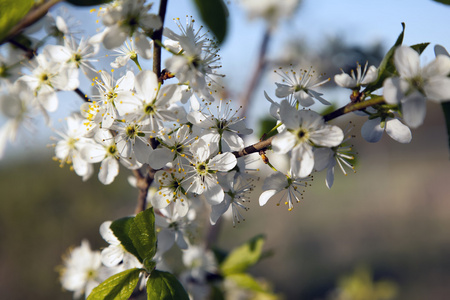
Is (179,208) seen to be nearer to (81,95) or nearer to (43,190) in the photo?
(81,95)

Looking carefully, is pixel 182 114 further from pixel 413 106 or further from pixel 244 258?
pixel 244 258

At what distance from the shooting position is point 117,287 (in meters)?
0.50

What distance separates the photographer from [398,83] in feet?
1.28

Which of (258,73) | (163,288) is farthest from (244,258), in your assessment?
(258,73)

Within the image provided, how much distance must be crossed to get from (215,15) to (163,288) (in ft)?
1.17

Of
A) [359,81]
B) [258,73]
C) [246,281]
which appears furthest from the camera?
[258,73]

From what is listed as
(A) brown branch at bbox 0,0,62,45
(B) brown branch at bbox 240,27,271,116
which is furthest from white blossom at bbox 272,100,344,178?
(B) brown branch at bbox 240,27,271,116

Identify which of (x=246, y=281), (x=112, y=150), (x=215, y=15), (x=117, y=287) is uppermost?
(x=215, y=15)

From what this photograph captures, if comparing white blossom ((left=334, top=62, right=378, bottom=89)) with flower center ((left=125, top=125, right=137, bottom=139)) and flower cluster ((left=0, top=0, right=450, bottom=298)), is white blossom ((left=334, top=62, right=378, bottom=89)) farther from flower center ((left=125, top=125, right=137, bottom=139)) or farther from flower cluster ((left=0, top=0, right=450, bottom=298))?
Result: flower center ((left=125, top=125, right=137, bottom=139))

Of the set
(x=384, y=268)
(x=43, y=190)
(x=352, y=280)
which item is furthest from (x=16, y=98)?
(x=384, y=268)

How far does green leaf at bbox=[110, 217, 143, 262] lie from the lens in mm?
509

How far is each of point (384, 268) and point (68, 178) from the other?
422 centimetres

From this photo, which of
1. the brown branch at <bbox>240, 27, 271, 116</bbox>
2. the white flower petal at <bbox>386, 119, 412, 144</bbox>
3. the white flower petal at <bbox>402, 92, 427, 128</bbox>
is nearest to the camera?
the white flower petal at <bbox>402, 92, 427, 128</bbox>

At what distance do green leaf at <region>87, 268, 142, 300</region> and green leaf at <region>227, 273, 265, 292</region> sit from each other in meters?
0.34
